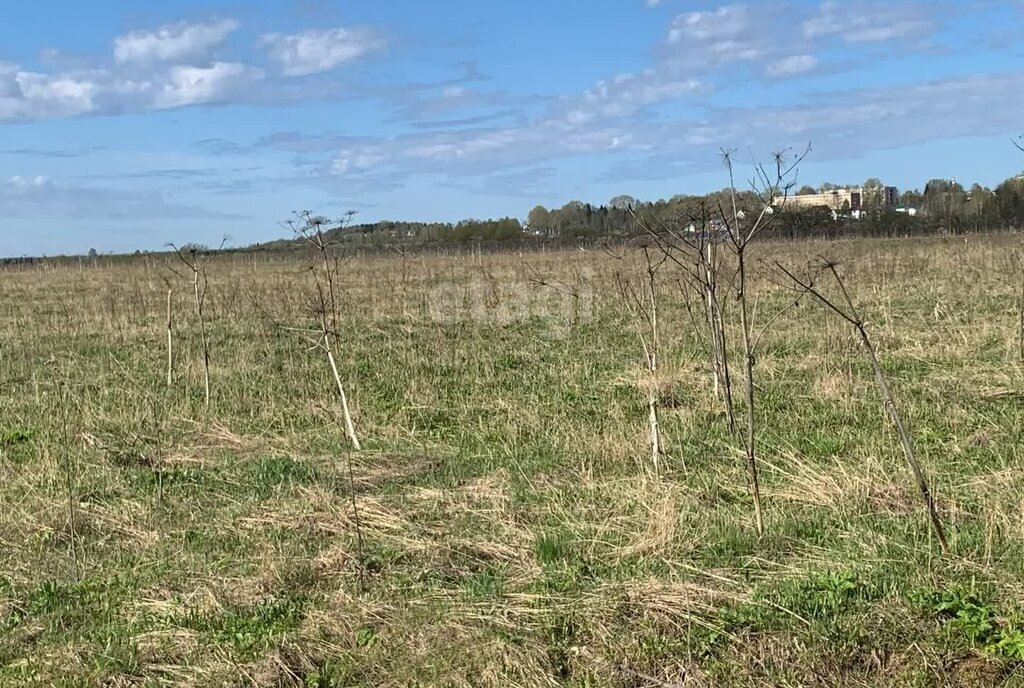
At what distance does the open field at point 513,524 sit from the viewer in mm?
3070

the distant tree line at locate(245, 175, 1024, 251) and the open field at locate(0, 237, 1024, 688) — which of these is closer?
the open field at locate(0, 237, 1024, 688)

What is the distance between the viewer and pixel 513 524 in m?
4.36

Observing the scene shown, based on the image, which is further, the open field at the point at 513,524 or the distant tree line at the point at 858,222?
the distant tree line at the point at 858,222

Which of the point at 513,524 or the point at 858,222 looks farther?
the point at 858,222

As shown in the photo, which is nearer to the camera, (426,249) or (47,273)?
(47,273)

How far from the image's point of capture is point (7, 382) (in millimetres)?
9133

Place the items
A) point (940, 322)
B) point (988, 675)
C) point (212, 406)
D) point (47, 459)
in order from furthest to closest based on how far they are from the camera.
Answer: point (940, 322), point (212, 406), point (47, 459), point (988, 675)

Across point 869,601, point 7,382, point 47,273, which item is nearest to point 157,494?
point 869,601

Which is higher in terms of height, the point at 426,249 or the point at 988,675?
the point at 426,249

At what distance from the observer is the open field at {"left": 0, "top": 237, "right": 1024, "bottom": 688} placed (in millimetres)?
3070

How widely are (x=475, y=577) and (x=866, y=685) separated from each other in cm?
166

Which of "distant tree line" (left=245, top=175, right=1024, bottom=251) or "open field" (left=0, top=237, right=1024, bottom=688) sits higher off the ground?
"distant tree line" (left=245, top=175, right=1024, bottom=251)

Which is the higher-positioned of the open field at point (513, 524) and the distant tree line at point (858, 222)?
the distant tree line at point (858, 222)

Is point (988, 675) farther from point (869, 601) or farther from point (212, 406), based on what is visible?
point (212, 406)
